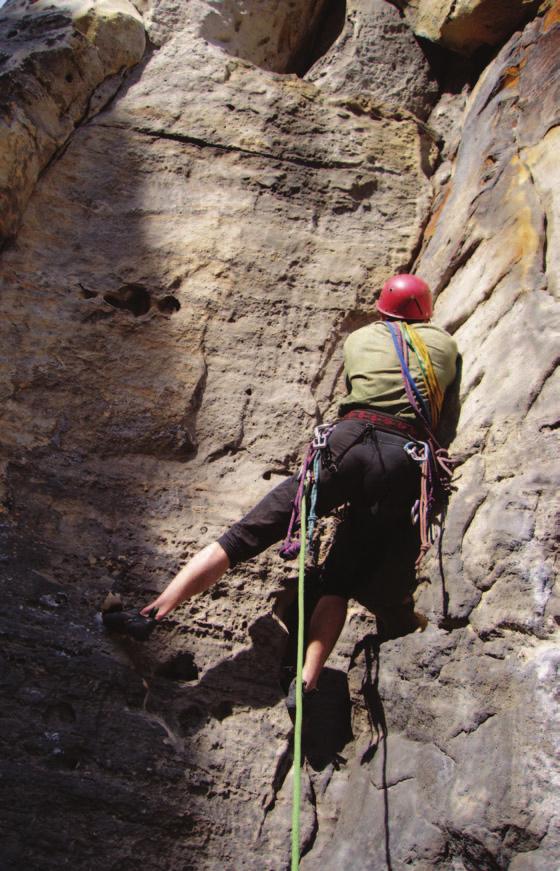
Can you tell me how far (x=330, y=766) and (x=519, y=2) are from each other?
371 cm

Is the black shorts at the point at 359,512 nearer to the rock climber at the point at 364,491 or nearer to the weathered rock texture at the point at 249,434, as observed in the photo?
the rock climber at the point at 364,491

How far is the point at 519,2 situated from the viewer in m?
4.02

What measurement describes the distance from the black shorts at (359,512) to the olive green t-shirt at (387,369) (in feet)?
0.42

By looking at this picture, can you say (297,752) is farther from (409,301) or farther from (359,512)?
(409,301)

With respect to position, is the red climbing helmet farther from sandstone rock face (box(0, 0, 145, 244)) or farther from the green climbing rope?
sandstone rock face (box(0, 0, 145, 244))

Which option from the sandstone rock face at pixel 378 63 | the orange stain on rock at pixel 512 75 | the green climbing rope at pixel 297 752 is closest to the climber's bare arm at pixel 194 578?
the green climbing rope at pixel 297 752

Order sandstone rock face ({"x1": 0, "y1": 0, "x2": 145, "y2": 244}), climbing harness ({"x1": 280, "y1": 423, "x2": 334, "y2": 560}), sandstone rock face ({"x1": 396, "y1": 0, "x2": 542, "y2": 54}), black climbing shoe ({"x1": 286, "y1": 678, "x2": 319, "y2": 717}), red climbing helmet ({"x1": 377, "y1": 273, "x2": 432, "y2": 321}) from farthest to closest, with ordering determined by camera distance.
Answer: sandstone rock face ({"x1": 396, "y1": 0, "x2": 542, "y2": 54}) → sandstone rock face ({"x1": 0, "y1": 0, "x2": 145, "y2": 244}) → red climbing helmet ({"x1": 377, "y1": 273, "x2": 432, "y2": 321}) → climbing harness ({"x1": 280, "y1": 423, "x2": 334, "y2": 560}) → black climbing shoe ({"x1": 286, "y1": 678, "x2": 319, "y2": 717})

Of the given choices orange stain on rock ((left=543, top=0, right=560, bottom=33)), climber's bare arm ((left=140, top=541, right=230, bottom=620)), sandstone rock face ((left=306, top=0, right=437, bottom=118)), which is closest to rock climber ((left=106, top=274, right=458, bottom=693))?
climber's bare arm ((left=140, top=541, right=230, bottom=620))

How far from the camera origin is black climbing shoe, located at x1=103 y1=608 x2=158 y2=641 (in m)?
2.74

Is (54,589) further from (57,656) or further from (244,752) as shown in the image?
(244,752)

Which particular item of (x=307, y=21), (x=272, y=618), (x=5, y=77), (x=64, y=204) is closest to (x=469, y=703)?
(x=272, y=618)

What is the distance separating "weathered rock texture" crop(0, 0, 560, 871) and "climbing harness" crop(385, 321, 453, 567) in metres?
0.09

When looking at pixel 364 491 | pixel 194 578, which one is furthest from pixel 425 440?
pixel 194 578

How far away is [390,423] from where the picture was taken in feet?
9.56
